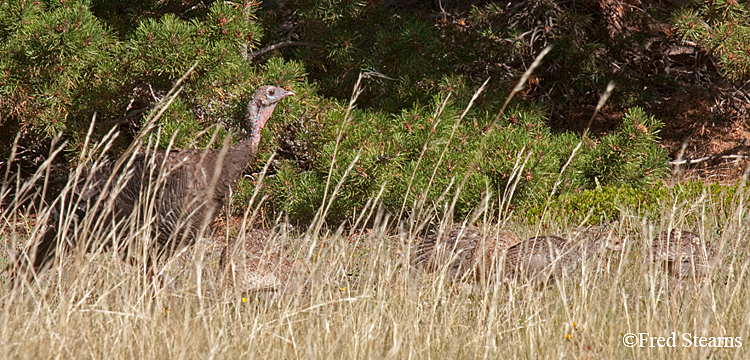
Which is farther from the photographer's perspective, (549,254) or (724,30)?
(724,30)

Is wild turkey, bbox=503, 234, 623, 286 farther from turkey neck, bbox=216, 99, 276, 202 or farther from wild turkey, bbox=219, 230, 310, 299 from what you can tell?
turkey neck, bbox=216, 99, 276, 202

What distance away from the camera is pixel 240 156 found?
414cm

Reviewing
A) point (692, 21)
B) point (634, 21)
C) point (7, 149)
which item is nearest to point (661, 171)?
point (692, 21)

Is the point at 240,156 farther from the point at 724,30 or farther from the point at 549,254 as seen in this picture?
the point at 724,30

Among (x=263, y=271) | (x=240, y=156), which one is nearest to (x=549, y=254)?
(x=263, y=271)

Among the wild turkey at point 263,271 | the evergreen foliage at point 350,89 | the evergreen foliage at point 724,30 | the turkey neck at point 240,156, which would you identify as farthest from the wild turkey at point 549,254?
the evergreen foliage at point 724,30

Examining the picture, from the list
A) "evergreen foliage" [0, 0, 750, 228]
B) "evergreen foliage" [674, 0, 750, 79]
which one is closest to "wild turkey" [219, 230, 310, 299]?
"evergreen foliage" [0, 0, 750, 228]

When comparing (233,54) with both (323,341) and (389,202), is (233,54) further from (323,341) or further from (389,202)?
(323,341)

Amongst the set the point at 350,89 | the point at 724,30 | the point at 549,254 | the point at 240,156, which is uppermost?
the point at 724,30

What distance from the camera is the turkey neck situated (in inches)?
159

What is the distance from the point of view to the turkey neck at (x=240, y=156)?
13.3ft

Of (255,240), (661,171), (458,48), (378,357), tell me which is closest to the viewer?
(378,357)

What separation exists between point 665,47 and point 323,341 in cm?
582

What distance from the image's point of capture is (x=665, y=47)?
7.14m
